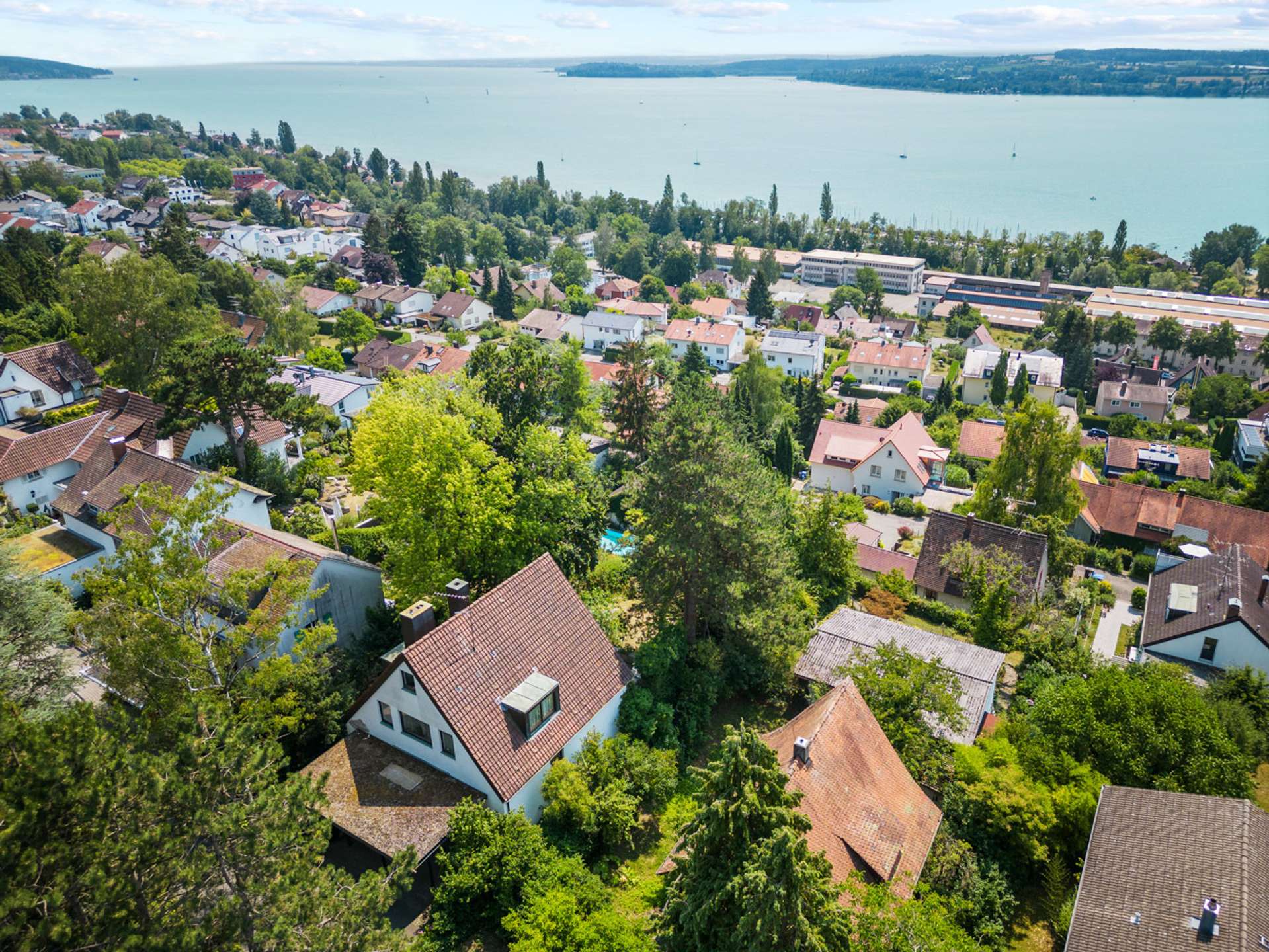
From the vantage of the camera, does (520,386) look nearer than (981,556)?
No

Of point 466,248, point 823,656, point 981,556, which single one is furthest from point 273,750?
point 466,248

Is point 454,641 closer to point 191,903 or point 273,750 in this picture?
point 273,750

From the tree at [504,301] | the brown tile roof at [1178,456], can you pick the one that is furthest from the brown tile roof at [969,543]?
the tree at [504,301]

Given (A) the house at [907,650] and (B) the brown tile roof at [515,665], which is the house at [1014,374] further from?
(B) the brown tile roof at [515,665]

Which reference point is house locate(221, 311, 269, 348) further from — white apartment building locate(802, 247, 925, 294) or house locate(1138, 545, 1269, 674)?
white apartment building locate(802, 247, 925, 294)

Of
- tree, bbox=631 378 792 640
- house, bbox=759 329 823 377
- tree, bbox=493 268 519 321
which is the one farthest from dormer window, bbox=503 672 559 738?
tree, bbox=493 268 519 321

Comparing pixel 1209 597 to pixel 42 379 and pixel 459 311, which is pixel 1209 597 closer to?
pixel 42 379

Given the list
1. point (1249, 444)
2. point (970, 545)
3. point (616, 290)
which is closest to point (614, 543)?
point (970, 545)
